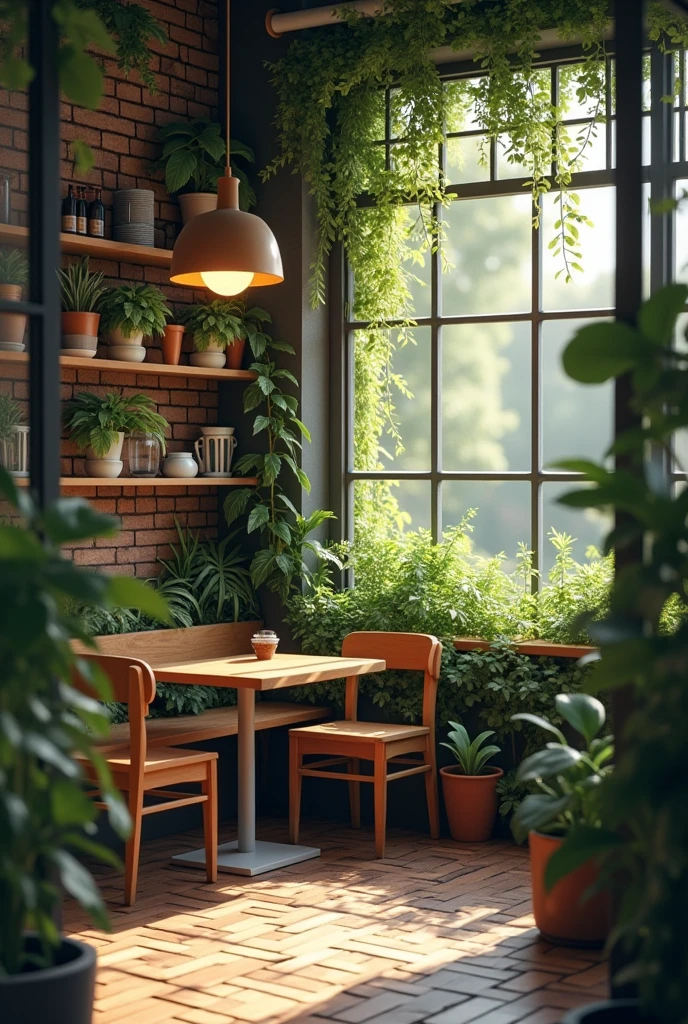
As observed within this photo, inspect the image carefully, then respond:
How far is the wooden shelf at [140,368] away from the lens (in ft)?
16.9

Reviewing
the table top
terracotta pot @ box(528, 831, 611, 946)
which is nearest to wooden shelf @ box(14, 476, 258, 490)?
the table top

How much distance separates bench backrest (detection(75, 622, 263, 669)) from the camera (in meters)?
5.62

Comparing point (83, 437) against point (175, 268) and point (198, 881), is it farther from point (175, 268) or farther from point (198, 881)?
point (198, 881)

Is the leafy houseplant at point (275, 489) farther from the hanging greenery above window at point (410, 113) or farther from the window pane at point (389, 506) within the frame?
the hanging greenery above window at point (410, 113)

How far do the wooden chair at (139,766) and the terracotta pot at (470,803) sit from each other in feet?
3.67

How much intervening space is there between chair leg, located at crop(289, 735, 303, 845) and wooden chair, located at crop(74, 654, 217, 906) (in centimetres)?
60

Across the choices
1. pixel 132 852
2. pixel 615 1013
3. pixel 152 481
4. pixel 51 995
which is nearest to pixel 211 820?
pixel 132 852

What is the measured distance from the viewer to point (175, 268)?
189 inches

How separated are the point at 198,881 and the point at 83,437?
6.16 ft

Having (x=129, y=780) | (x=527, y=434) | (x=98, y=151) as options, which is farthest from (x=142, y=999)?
(x=98, y=151)

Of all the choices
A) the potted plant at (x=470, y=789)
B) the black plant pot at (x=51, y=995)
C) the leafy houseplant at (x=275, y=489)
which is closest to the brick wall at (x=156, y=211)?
the leafy houseplant at (x=275, y=489)

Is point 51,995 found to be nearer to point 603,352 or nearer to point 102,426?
point 603,352

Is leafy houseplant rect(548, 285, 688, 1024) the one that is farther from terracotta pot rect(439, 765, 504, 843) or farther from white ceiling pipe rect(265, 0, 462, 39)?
white ceiling pipe rect(265, 0, 462, 39)

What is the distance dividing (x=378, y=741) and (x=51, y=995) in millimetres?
3103
